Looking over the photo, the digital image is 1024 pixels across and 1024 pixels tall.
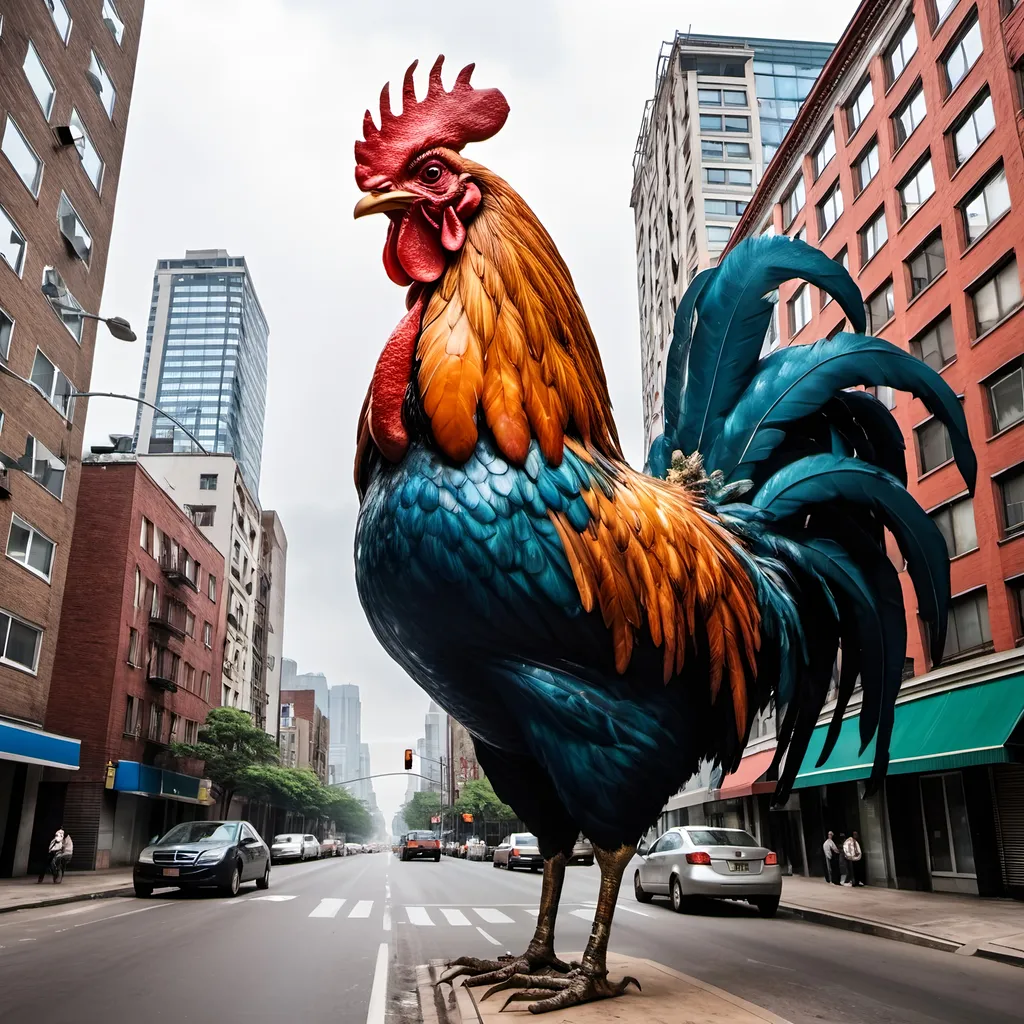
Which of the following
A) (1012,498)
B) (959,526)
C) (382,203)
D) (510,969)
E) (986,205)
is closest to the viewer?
(382,203)

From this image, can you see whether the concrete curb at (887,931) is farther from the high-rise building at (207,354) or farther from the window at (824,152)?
the high-rise building at (207,354)

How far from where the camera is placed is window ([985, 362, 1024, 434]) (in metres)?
17.8

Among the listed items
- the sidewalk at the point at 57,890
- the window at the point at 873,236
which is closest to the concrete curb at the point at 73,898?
the sidewalk at the point at 57,890

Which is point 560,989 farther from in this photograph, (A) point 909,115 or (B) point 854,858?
(A) point 909,115

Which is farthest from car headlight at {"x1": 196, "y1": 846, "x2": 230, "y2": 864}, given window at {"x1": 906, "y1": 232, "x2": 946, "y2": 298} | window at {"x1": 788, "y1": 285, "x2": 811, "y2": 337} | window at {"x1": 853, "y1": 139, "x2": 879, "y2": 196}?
window at {"x1": 853, "y1": 139, "x2": 879, "y2": 196}

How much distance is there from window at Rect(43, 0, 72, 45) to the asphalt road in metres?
22.4

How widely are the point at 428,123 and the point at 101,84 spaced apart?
28.3m

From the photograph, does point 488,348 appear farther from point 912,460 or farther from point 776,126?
point 776,126

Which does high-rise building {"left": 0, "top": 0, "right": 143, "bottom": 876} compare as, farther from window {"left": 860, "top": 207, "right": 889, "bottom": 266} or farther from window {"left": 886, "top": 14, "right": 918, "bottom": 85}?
window {"left": 886, "top": 14, "right": 918, "bottom": 85}

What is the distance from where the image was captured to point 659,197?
55.9 metres

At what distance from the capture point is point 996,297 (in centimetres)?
1888

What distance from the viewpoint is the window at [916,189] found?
21.8 metres

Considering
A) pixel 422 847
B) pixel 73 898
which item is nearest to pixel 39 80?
pixel 73 898

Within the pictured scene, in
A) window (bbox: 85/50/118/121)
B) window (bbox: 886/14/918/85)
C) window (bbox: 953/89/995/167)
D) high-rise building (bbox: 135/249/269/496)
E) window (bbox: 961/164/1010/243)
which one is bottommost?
window (bbox: 961/164/1010/243)
